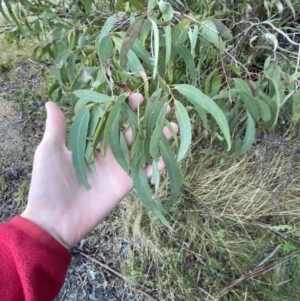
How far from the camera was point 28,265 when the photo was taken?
94cm

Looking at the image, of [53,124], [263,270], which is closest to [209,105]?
[53,124]

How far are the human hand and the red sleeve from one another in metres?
0.08

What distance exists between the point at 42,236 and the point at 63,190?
0.14 meters

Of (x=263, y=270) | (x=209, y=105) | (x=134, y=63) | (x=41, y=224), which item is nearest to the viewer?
(x=209, y=105)

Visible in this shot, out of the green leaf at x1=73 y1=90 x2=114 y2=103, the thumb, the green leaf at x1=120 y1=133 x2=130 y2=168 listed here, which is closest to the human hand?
the thumb

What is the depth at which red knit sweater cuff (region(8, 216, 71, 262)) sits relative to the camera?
103 cm

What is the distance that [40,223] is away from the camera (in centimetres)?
109

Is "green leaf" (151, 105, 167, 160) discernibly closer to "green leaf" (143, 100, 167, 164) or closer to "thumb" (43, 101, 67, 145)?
"green leaf" (143, 100, 167, 164)

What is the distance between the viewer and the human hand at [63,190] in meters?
1.10

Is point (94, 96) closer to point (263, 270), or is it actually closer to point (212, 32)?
point (212, 32)

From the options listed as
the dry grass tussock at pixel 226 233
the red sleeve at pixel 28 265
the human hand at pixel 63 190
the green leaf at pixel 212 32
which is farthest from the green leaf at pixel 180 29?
the dry grass tussock at pixel 226 233

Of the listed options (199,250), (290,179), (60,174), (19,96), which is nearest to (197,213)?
(199,250)

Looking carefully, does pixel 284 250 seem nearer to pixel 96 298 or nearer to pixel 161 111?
pixel 96 298

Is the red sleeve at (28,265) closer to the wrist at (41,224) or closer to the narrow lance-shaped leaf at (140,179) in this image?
the wrist at (41,224)
